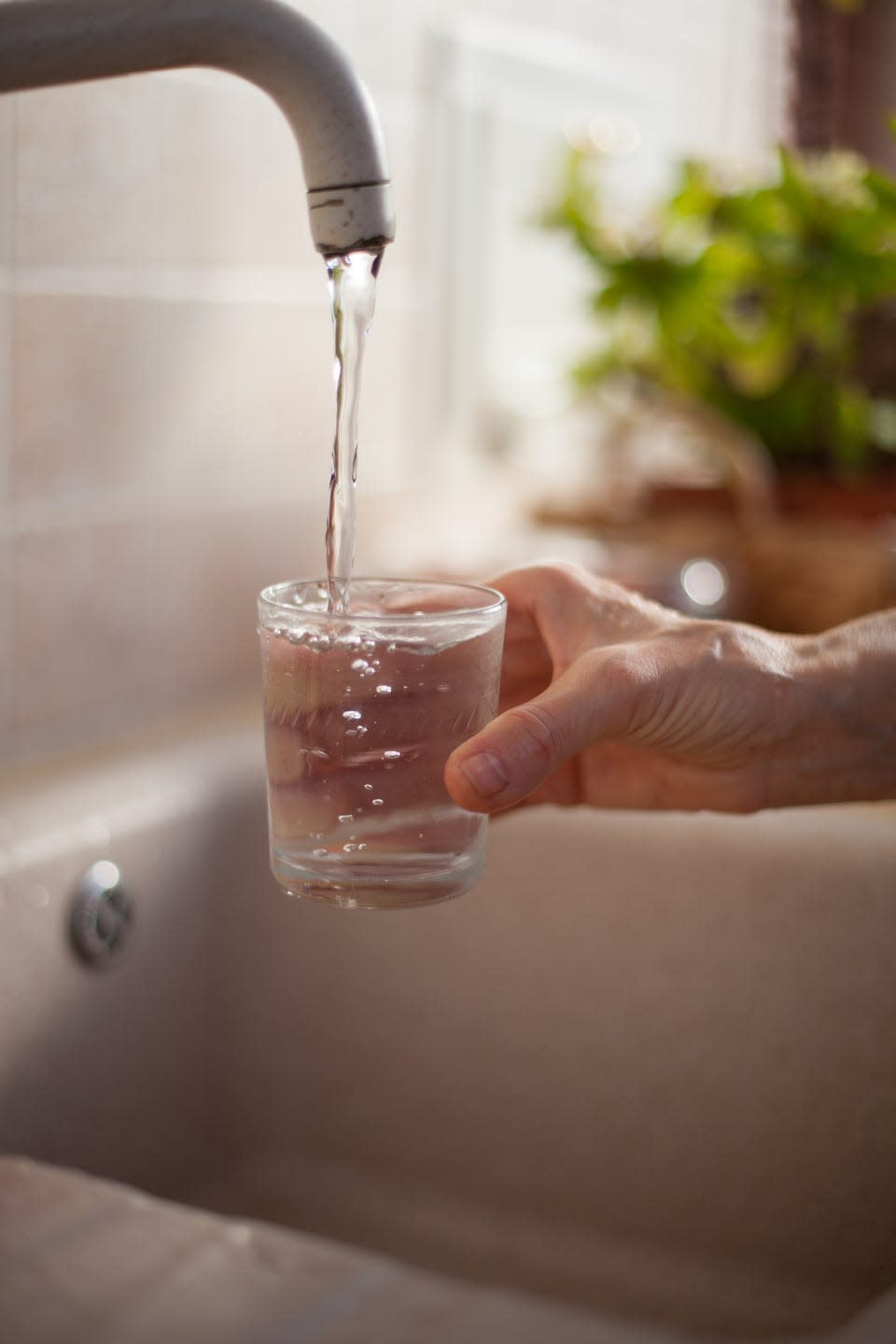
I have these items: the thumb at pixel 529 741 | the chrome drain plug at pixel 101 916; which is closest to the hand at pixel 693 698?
the thumb at pixel 529 741

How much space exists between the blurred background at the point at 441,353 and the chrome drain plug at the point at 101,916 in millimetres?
160

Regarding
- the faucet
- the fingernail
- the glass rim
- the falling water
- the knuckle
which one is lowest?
the fingernail

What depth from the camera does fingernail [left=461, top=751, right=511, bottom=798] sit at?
0.53 metres

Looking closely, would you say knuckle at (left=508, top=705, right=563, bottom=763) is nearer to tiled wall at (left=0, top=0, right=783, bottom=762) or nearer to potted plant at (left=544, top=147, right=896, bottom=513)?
tiled wall at (left=0, top=0, right=783, bottom=762)

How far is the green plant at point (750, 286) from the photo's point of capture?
151 centimetres

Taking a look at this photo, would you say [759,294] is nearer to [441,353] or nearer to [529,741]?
[441,353]

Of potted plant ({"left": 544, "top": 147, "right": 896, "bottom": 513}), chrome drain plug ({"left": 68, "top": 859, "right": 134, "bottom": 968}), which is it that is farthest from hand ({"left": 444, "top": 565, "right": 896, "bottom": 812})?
potted plant ({"left": 544, "top": 147, "right": 896, "bottom": 513})

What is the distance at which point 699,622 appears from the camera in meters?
0.67

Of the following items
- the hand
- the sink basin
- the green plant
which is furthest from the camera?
the green plant

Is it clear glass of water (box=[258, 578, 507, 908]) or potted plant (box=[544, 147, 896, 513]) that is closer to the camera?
clear glass of water (box=[258, 578, 507, 908])

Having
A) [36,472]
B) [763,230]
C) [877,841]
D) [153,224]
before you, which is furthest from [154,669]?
[763,230]

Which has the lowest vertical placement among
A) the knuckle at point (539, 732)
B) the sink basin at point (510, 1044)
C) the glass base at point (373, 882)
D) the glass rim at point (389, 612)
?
the sink basin at point (510, 1044)

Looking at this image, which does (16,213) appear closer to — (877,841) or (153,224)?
(153,224)

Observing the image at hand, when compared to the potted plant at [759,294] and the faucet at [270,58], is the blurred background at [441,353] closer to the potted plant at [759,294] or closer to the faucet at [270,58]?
the potted plant at [759,294]
